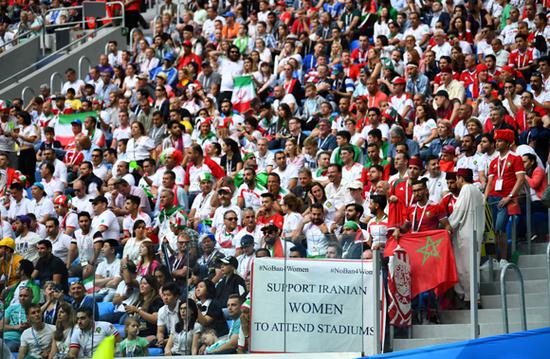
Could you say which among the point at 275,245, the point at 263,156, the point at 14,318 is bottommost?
the point at 14,318

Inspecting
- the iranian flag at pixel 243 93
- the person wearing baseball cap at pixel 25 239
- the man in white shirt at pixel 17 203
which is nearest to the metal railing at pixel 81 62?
the iranian flag at pixel 243 93

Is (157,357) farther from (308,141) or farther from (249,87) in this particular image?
(249,87)

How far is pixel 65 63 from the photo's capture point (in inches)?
954

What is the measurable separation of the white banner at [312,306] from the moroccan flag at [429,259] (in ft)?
1.37

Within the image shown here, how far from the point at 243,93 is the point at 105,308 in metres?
8.58

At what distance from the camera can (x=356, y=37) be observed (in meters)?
20.9

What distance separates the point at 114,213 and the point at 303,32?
21.0 ft

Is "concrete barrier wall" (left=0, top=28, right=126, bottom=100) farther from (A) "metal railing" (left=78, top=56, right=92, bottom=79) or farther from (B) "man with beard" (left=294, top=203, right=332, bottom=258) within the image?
(B) "man with beard" (left=294, top=203, right=332, bottom=258)

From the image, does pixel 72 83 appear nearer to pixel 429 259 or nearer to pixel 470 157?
pixel 470 157

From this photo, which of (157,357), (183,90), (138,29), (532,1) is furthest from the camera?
(138,29)

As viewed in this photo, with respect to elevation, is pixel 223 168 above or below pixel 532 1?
below

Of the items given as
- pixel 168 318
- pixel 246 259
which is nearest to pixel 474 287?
pixel 246 259

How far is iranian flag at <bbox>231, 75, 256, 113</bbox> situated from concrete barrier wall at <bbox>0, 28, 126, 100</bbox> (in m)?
5.08

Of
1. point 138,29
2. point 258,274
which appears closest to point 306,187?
point 258,274
